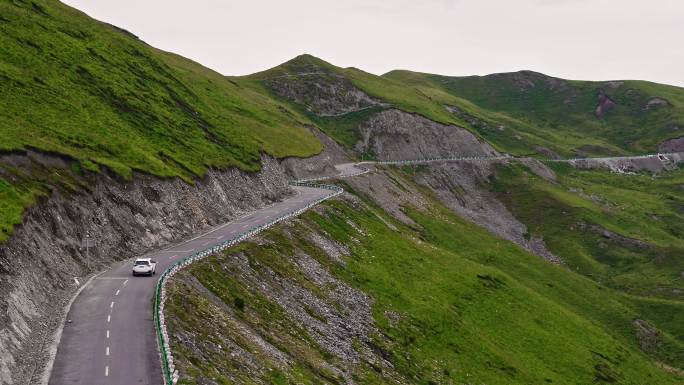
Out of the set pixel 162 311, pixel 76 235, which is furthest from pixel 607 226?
pixel 162 311

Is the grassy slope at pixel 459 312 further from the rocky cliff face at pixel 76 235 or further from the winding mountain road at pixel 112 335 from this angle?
the rocky cliff face at pixel 76 235

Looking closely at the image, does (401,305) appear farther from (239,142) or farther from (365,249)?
(239,142)

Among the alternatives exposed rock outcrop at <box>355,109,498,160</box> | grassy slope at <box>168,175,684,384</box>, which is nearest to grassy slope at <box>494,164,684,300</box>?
exposed rock outcrop at <box>355,109,498,160</box>

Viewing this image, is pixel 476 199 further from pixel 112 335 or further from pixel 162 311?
pixel 112 335

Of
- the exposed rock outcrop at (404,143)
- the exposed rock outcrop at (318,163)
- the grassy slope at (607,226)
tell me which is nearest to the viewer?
the grassy slope at (607,226)

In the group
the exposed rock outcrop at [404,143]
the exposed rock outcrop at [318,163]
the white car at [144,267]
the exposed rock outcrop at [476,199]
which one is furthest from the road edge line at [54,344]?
the exposed rock outcrop at [404,143]

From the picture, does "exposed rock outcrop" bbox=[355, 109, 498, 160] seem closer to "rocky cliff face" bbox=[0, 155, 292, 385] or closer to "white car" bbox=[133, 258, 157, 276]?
"rocky cliff face" bbox=[0, 155, 292, 385]
